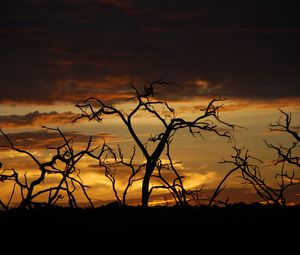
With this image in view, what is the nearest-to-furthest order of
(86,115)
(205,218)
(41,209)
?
(205,218) < (41,209) < (86,115)

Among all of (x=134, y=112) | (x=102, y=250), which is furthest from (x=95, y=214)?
(x=134, y=112)

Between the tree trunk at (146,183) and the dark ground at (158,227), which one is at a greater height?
the tree trunk at (146,183)

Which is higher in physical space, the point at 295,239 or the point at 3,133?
the point at 3,133

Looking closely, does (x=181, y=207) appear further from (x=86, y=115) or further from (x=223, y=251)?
(x=86, y=115)

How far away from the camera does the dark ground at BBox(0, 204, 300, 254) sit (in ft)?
30.9

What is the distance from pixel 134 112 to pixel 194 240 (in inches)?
302

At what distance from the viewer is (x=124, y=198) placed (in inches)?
615

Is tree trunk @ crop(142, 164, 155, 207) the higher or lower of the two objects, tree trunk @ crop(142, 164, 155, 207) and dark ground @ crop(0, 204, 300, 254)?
the higher

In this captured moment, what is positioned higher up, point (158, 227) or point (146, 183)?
point (146, 183)

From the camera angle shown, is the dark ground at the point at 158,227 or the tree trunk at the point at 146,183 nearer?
the dark ground at the point at 158,227

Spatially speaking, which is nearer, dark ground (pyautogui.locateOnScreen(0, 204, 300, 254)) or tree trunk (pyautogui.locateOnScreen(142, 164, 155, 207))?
dark ground (pyautogui.locateOnScreen(0, 204, 300, 254))

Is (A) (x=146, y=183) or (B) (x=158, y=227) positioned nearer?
(B) (x=158, y=227)

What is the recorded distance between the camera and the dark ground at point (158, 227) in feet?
30.9

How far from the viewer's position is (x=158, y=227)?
1008 cm
